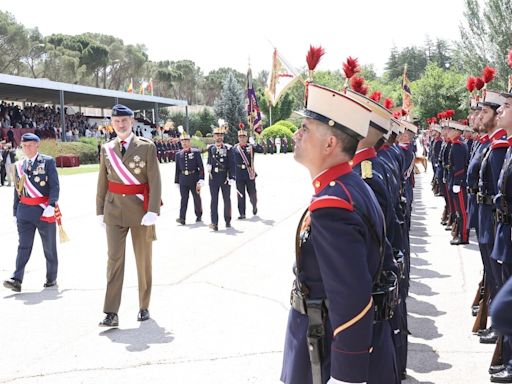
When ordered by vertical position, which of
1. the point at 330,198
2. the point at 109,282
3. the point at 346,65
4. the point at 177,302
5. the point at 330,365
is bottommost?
the point at 177,302

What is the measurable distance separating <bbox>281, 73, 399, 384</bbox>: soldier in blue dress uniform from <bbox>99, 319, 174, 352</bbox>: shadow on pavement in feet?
9.22

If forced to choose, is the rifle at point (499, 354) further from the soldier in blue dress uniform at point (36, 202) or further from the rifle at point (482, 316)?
the soldier in blue dress uniform at point (36, 202)

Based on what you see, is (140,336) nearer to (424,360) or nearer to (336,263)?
(424,360)

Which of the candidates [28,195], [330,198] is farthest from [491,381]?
[28,195]

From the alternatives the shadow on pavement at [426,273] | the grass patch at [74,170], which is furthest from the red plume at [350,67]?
the grass patch at [74,170]

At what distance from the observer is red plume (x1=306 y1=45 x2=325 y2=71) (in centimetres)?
317

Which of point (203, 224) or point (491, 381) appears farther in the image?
point (203, 224)

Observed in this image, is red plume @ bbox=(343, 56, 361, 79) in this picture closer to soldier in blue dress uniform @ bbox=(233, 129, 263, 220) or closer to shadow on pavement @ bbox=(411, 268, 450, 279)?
shadow on pavement @ bbox=(411, 268, 450, 279)

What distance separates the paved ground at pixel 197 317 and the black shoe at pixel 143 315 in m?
0.08

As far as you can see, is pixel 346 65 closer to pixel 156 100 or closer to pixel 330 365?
pixel 330 365

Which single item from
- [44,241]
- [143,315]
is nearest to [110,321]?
[143,315]

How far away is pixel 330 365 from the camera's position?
2270 mm

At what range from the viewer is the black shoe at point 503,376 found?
3.95 m

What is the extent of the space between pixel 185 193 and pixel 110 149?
6.59m
